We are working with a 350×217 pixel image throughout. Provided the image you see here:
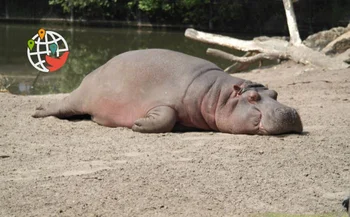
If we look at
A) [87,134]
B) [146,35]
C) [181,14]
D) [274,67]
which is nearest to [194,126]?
[87,134]

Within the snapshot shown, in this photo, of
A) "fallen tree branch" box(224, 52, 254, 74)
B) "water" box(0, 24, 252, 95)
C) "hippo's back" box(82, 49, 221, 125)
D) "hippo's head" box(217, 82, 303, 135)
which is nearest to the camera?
"hippo's head" box(217, 82, 303, 135)

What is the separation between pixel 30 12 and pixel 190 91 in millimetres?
19680

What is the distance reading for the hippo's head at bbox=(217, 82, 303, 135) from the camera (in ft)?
20.2

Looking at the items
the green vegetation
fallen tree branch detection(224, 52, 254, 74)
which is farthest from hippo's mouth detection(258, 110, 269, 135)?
Result: the green vegetation

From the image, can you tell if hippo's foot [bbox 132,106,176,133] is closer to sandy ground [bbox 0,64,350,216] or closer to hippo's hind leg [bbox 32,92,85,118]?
sandy ground [bbox 0,64,350,216]

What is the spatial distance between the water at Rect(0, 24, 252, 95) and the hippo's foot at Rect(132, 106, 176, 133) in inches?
192

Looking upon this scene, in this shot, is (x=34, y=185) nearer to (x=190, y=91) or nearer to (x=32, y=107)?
(x=190, y=91)

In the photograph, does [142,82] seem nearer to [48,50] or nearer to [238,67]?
[48,50]

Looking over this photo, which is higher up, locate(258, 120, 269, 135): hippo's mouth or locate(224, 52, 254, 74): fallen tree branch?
locate(258, 120, 269, 135): hippo's mouth

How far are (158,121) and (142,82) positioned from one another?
53cm

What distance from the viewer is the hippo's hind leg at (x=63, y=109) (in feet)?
23.6

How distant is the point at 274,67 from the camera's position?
1239cm

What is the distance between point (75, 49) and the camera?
18703 millimetres

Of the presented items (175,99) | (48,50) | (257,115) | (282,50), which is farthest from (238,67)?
(257,115)
